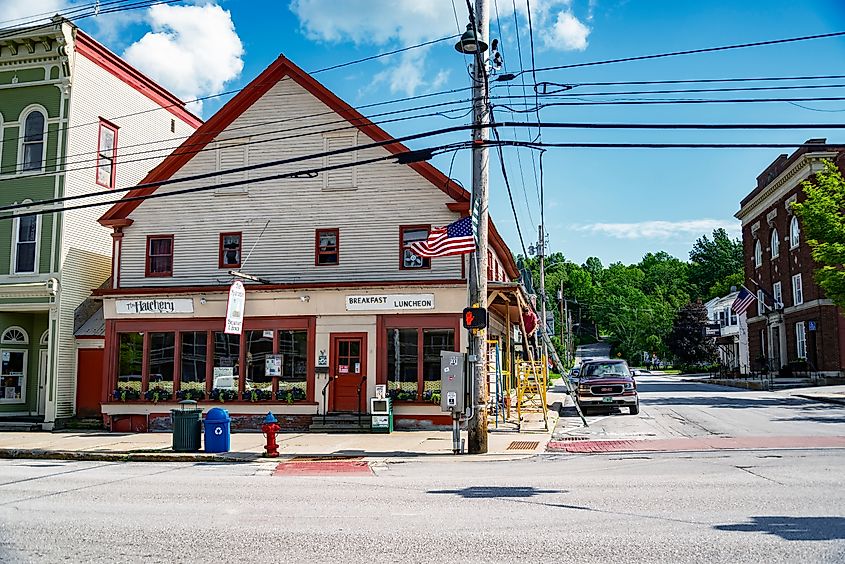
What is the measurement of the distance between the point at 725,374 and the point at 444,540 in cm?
5354

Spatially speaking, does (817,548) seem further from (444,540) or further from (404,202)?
(404,202)

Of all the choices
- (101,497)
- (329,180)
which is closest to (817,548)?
(101,497)

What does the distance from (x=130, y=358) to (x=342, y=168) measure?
348 inches

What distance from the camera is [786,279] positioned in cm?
4997

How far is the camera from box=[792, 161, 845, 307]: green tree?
30109 millimetres

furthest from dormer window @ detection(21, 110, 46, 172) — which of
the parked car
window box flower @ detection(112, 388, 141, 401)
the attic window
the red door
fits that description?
the parked car

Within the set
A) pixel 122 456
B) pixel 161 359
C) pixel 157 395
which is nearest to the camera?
pixel 122 456

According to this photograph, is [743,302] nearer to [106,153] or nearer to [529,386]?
[529,386]

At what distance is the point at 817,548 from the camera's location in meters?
7.14

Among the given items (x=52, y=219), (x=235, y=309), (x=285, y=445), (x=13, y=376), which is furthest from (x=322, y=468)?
(x=13, y=376)

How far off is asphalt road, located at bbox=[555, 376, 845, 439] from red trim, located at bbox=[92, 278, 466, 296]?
5.46 m

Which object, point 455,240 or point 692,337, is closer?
point 455,240

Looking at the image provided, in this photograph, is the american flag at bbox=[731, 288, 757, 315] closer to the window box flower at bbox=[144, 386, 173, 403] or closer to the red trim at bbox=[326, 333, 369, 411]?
the red trim at bbox=[326, 333, 369, 411]

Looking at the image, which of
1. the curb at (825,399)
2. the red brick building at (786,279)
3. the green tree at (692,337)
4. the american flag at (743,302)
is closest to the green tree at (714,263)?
the green tree at (692,337)
